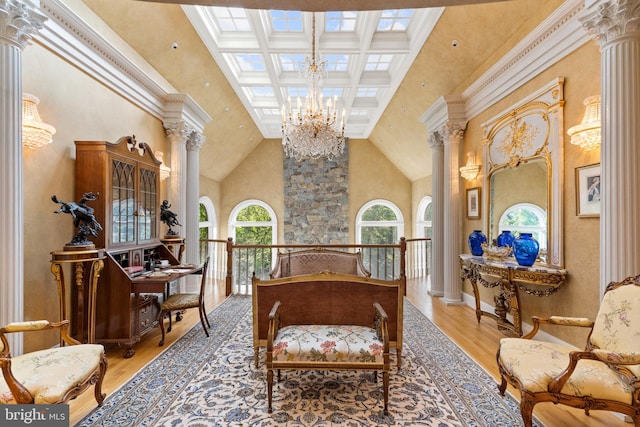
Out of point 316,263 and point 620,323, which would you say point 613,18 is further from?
point 316,263

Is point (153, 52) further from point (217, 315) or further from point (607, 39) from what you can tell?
point (607, 39)

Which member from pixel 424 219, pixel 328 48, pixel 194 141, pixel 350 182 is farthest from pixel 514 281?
pixel 350 182

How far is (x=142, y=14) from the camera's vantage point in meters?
3.58

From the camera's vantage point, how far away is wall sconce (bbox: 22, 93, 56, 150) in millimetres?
2416

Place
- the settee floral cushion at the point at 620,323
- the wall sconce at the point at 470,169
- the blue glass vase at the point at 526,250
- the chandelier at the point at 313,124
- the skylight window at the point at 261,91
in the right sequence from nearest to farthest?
the settee floral cushion at the point at 620,323
the blue glass vase at the point at 526,250
the chandelier at the point at 313,124
the wall sconce at the point at 470,169
the skylight window at the point at 261,91

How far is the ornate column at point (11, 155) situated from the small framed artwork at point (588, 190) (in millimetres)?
4707

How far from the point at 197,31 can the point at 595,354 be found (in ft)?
17.4

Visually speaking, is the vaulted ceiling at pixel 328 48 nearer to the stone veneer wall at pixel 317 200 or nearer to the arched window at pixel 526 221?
the arched window at pixel 526 221

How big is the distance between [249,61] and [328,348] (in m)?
5.03

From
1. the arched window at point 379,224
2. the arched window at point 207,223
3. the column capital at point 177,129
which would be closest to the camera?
the column capital at point 177,129

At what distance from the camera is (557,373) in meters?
1.69

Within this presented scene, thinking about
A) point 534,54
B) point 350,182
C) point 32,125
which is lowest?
point 32,125

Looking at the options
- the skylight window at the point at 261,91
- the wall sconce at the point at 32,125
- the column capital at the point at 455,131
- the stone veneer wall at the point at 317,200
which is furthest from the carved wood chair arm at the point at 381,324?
the stone veneer wall at the point at 317,200

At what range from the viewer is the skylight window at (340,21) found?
411 cm
